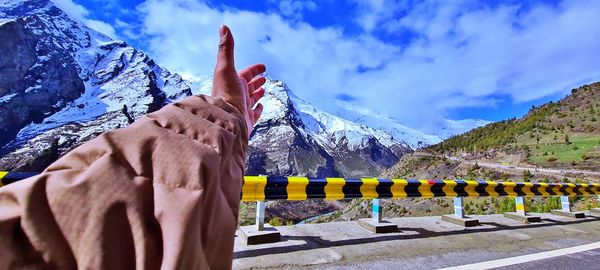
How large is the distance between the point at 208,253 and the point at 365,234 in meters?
4.77

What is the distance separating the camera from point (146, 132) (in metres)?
0.97

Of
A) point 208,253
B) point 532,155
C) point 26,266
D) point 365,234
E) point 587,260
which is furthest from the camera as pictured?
point 532,155

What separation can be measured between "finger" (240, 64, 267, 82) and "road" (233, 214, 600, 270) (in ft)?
7.65

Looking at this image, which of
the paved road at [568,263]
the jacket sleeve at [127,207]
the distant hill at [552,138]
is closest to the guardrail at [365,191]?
the paved road at [568,263]

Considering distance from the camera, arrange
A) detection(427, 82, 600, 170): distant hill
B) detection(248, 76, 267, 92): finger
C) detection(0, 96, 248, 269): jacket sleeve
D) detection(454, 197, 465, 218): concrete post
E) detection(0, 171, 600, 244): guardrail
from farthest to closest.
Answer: detection(427, 82, 600, 170): distant hill
detection(454, 197, 465, 218): concrete post
detection(0, 171, 600, 244): guardrail
detection(248, 76, 267, 92): finger
detection(0, 96, 248, 269): jacket sleeve

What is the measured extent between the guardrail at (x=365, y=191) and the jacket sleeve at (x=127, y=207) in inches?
135

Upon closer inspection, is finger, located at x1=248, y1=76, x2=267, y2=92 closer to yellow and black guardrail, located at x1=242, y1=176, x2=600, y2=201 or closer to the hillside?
yellow and black guardrail, located at x1=242, y1=176, x2=600, y2=201

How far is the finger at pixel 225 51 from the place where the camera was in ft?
4.98

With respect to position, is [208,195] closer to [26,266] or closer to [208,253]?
[208,253]

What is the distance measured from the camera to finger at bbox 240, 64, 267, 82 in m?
1.87

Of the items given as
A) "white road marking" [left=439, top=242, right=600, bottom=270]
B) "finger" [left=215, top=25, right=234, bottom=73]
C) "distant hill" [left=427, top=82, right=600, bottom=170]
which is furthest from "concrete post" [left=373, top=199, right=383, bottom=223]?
"distant hill" [left=427, top=82, right=600, bottom=170]

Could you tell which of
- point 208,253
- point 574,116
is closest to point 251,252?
point 208,253

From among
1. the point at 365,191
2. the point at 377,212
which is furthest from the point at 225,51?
the point at 377,212

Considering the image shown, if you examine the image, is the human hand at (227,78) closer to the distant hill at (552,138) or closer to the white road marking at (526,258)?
the white road marking at (526,258)
